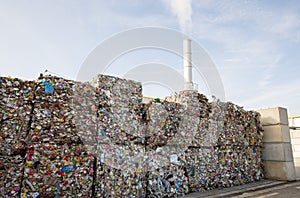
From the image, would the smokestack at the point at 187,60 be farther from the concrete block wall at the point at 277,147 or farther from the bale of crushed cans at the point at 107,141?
the bale of crushed cans at the point at 107,141

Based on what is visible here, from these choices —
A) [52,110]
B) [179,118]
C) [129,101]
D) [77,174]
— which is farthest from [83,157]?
[179,118]

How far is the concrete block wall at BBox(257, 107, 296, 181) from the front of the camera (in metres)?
6.50

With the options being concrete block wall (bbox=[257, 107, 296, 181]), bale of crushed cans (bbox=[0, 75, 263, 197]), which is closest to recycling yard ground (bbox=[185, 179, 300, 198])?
bale of crushed cans (bbox=[0, 75, 263, 197])

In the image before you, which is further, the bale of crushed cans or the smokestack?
the smokestack

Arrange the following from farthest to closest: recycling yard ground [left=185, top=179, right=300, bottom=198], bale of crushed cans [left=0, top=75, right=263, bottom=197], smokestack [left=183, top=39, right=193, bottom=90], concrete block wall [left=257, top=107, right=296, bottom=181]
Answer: smokestack [left=183, top=39, right=193, bottom=90] < concrete block wall [left=257, top=107, right=296, bottom=181] < recycling yard ground [left=185, top=179, right=300, bottom=198] < bale of crushed cans [left=0, top=75, right=263, bottom=197]

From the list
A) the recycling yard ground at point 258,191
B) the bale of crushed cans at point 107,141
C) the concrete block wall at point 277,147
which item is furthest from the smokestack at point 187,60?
the recycling yard ground at point 258,191

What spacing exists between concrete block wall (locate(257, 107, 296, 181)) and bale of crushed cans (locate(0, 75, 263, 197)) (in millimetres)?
1559

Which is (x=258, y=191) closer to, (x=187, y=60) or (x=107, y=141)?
(x=107, y=141)

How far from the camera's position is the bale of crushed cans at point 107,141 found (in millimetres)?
3314

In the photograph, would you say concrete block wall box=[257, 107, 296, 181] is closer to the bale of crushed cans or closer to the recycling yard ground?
the recycling yard ground

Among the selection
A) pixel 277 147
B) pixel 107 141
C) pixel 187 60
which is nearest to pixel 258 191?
pixel 277 147

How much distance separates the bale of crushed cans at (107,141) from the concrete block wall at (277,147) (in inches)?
61.4

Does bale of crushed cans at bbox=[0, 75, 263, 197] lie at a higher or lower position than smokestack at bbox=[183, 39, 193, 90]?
lower

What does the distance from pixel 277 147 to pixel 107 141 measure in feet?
17.9
